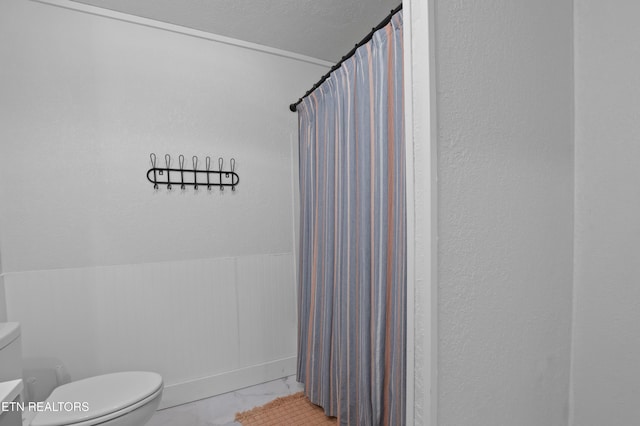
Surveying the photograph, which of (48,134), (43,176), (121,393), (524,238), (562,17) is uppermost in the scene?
(562,17)

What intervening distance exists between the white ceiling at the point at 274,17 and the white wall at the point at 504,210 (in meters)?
0.98

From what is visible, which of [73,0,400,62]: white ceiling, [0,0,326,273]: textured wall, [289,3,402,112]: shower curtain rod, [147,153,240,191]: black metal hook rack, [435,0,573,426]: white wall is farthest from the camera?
[147,153,240,191]: black metal hook rack

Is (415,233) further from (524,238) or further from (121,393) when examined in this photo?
(121,393)

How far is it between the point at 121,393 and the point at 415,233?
1.40m

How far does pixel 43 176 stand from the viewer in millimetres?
1492

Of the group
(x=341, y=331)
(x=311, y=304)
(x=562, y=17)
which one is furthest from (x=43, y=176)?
(x=562, y=17)

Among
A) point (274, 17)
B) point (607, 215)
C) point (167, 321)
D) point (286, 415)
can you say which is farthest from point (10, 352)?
point (607, 215)

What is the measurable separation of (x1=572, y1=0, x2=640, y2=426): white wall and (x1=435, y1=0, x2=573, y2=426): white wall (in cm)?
4

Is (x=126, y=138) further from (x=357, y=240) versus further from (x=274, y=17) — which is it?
(x=357, y=240)

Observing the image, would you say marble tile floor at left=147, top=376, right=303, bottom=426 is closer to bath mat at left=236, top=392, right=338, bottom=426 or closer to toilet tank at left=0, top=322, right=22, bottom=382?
bath mat at left=236, top=392, right=338, bottom=426

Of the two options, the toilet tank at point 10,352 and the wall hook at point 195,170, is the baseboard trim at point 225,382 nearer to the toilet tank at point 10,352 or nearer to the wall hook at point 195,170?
the toilet tank at point 10,352

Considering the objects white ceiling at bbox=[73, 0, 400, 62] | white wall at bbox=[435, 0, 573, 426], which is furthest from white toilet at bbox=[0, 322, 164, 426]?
white ceiling at bbox=[73, 0, 400, 62]

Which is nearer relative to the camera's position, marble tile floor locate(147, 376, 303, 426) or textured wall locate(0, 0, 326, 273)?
textured wall locate(0, 0, 326, 273)

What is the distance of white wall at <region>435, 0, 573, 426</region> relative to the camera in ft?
2.39
